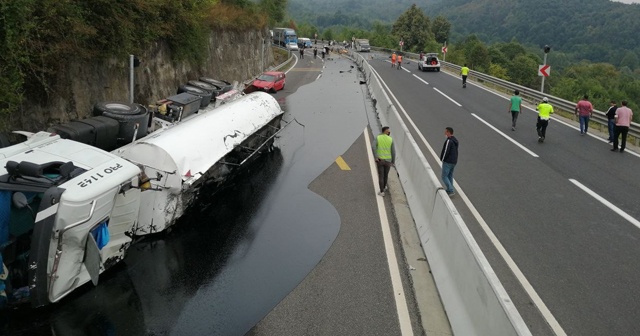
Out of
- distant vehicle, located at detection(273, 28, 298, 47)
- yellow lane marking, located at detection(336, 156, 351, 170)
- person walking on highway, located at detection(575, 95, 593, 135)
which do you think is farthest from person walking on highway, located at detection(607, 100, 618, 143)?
distant vehicle, located at detection(273, 28, 298, 47)

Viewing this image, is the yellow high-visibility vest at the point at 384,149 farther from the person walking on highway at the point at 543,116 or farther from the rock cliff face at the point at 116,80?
the rock cliff face at the point at 116,80

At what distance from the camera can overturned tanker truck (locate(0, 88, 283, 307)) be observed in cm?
630

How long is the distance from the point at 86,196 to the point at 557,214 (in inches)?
360

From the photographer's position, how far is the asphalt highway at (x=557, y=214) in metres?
7.04

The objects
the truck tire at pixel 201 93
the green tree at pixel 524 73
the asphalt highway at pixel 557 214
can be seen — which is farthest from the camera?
the green tree at pixel 524 73

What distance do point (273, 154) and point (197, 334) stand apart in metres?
9.54

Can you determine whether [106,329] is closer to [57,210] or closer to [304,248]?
[57,210]

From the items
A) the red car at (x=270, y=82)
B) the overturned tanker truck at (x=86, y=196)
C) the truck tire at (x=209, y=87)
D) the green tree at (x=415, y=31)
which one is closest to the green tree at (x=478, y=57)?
the green tree at (x=415, y=31)

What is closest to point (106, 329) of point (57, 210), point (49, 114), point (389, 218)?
point (57, 210)

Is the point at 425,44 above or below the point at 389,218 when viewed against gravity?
above

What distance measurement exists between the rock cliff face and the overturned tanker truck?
292cm

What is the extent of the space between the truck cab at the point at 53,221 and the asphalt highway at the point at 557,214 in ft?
19.9

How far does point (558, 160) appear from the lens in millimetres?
14930

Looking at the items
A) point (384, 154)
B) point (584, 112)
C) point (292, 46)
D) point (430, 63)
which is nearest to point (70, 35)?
point (384, 154)
